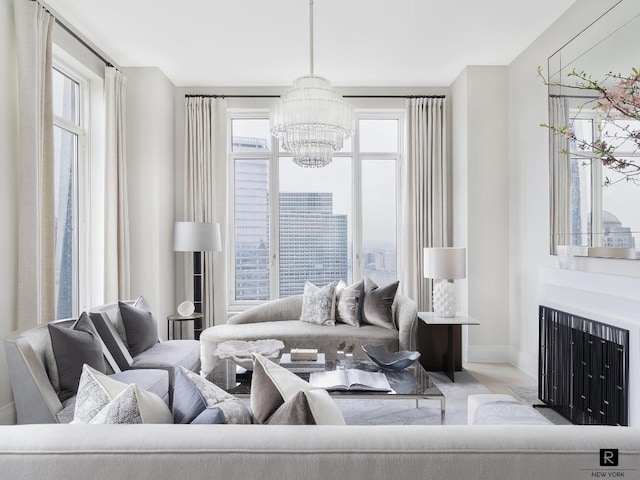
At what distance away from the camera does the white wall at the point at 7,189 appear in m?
2.90

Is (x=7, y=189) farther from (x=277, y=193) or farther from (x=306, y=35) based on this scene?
(x=277, y=193)

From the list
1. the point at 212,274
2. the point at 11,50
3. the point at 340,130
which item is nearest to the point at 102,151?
the point at 11,50

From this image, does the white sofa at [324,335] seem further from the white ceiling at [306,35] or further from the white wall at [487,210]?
the white ceiling at [306,35]

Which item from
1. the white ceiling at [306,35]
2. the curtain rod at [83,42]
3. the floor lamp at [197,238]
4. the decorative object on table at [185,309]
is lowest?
the decorative object on table at [185,309]

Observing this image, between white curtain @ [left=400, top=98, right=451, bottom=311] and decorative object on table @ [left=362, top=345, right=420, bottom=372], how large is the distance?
6.97 ft

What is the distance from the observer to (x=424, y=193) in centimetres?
526

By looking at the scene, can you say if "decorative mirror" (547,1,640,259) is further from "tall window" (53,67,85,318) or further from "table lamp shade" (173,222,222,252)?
"tall window" (53,67,85,318)

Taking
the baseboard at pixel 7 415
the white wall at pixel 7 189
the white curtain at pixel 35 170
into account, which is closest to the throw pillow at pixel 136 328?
the white curtain at pixel 35 170

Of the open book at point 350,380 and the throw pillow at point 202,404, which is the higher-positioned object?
the throw pillow at point 202,404

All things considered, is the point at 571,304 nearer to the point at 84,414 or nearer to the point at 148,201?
the point at 84,414

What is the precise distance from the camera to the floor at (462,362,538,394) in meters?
3.91

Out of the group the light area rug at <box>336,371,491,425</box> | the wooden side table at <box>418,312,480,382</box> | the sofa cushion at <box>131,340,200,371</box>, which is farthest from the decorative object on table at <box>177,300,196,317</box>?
the wooden side table at <box>418,312,480,382</box>

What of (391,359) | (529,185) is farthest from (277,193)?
(391,359)

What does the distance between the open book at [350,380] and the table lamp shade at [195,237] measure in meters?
2.24
